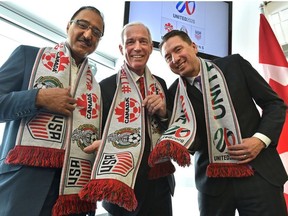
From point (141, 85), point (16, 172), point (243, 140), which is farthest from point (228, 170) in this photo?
point (16, 172)

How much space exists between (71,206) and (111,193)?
0.52 ft

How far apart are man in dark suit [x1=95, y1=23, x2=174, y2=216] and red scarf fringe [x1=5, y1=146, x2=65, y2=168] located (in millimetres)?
254

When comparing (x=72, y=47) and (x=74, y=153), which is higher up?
(x=72, y=47)

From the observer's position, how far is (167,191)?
3.34 feet

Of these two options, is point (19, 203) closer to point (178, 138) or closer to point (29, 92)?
point (29, 92)

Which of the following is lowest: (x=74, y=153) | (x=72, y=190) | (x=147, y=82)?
(x=72, y=190)

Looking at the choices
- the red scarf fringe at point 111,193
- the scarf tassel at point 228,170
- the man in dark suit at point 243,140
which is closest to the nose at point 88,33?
the man in dark suit at point 243,140

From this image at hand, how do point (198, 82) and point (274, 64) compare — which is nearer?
point (198, 82)

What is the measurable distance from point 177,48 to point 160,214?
71 cm

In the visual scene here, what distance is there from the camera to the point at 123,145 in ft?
3.17

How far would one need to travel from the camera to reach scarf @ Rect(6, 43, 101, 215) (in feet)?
2.64

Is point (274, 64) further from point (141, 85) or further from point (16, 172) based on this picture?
point (16, 172)

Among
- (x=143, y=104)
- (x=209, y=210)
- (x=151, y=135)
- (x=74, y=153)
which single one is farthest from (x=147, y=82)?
(x=209, y=210)

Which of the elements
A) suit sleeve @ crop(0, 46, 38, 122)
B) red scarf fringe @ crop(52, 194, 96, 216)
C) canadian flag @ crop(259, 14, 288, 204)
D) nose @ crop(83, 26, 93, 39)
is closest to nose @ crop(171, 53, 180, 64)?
nose @ crop(83, 26, 93, 39)
